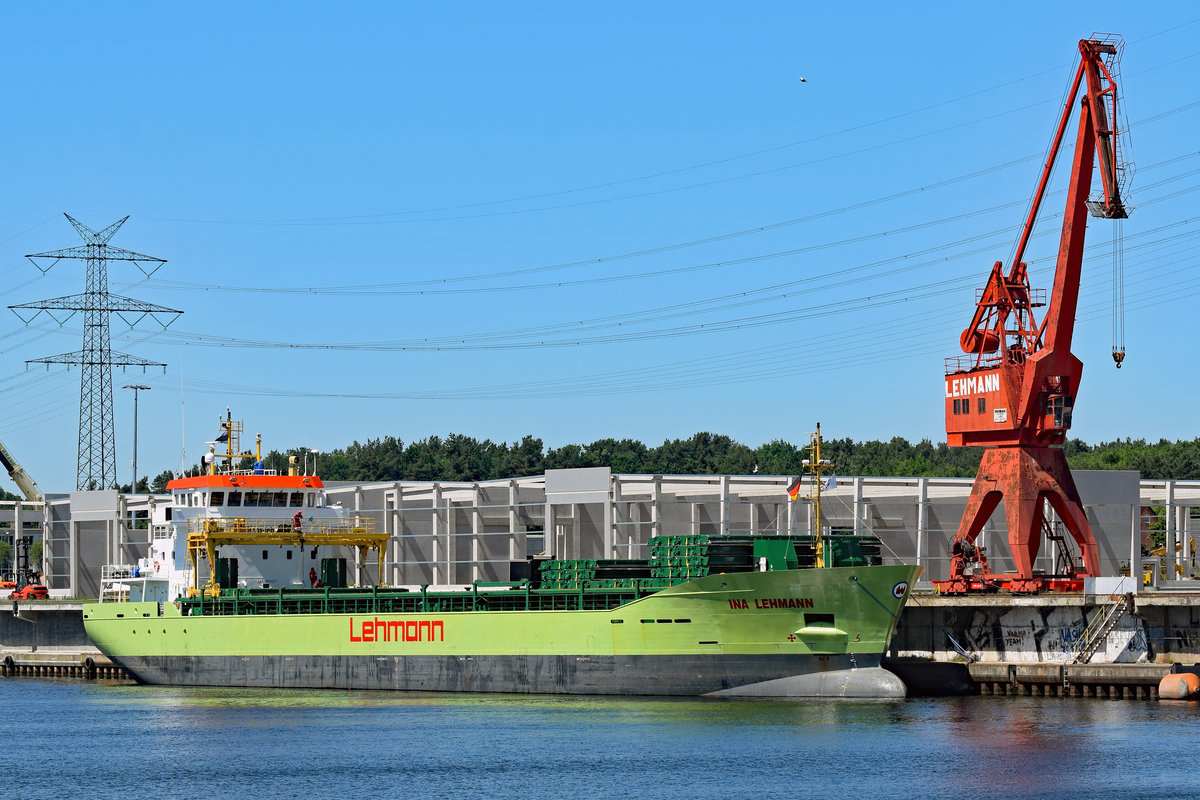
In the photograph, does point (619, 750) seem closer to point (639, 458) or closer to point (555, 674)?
point (555, 674)

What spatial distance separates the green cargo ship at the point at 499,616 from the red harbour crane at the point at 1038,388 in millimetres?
8093

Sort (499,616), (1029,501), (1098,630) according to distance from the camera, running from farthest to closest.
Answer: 1. (1029,501)
2. (499,616)
3. (1098,630)

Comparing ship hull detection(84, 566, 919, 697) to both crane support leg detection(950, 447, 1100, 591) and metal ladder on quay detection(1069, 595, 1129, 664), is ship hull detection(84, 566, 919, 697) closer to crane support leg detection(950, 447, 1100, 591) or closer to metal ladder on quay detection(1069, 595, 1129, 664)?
metal ladder on quay detection(1069, 595, 1129, 664)

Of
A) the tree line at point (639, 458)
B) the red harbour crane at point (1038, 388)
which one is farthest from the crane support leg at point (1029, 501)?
the tree line at point (639, 458)

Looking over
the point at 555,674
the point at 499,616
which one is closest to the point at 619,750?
the point at 555,674

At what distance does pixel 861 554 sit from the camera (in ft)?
141

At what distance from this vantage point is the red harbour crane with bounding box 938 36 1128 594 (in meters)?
50.1

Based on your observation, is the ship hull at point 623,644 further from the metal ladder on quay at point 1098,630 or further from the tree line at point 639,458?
the tree line at point 639,458

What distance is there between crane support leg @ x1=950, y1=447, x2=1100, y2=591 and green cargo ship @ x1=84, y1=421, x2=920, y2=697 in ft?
25.7

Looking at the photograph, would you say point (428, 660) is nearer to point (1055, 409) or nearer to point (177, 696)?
point (177, 696)

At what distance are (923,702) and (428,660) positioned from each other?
15078 millimetres

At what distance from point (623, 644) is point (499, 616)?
14.0 feet

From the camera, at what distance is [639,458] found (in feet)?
455

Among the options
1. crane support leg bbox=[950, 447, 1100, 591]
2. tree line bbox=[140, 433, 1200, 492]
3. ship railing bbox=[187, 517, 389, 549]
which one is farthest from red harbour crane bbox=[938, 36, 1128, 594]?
tree line bbox=[140, 433, 1200, 492]
